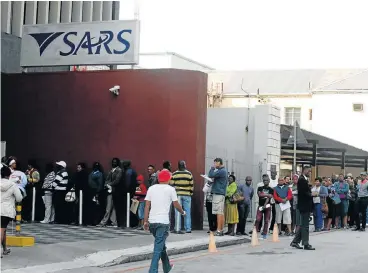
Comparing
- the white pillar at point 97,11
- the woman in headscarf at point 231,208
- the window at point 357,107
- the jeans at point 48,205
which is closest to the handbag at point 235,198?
the woman in headscarf at point 231,208

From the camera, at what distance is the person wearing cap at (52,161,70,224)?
64.5 feet

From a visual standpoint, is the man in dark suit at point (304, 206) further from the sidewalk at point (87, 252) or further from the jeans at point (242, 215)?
the jeans at point (242, 215)

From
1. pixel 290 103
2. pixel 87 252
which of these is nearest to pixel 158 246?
pixel 87 252

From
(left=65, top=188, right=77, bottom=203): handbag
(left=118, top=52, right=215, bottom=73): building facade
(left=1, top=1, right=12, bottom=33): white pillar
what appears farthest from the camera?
(left=118, top=52, right=215, bottom=73): building facade

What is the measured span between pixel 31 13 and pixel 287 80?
37937mm

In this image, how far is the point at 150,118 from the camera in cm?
2009

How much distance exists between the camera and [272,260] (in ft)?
45.8

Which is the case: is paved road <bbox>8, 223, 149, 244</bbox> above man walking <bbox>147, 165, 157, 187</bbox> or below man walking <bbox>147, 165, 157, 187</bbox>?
below

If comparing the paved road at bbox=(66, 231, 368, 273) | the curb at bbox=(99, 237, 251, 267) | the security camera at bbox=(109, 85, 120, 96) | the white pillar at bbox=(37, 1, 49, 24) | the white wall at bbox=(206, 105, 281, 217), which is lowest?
→ the paved road at bbox=(66, 231, 368, 273)

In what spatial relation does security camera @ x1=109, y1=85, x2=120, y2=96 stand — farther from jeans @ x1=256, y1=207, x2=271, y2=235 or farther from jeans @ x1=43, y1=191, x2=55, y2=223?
jeans @ x1=256, y1=207, x2=271, y2=235

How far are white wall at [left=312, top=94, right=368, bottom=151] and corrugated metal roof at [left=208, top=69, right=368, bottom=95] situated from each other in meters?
1.13

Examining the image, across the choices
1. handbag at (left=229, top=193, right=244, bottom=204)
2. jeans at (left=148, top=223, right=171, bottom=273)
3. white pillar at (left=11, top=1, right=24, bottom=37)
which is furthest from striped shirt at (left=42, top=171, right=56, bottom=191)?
jeans at (left=148, top=223, right=171, bottom=273)

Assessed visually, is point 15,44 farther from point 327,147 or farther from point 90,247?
point 327,147

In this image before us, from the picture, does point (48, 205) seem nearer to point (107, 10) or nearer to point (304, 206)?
point (304, 206)
